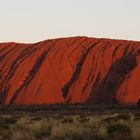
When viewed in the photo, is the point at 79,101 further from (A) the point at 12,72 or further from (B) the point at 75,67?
(A) the point at 12,72

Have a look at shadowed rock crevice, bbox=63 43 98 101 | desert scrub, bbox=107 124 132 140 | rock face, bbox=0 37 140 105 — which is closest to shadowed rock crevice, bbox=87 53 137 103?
rock face, bbox=0 37 140 105

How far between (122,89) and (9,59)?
26276 millimetres

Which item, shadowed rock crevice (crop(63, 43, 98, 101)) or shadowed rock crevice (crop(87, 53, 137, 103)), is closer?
shadowed rock crevice (crop(87, 53, 137, 103))

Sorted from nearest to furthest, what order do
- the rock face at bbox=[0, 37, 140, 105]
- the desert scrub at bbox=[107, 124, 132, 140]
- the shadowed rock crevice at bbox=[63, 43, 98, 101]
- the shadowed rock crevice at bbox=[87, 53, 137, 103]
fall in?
the desert scrub at bbox=[107, 124, 132, 140]
the shadowed rock crevice at bbox=[87, 53, 137, 103]
the rock face at bbox=[0, 37, 140, 105]
the shadowed rock crevice at bbox=[63, 43, 98, 101]

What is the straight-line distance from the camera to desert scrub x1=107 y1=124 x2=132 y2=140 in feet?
44.7

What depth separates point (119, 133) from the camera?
47.5ft

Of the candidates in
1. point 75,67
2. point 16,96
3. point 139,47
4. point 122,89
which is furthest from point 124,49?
point 16,96

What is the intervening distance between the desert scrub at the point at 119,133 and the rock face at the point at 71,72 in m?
50.9

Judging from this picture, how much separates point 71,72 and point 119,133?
6525cm

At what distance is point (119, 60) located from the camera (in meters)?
78.6

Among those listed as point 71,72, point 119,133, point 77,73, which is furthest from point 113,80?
point 119,133

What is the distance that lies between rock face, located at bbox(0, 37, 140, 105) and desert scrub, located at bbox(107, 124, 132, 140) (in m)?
50.9

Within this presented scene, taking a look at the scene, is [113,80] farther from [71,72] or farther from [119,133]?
[119,133]

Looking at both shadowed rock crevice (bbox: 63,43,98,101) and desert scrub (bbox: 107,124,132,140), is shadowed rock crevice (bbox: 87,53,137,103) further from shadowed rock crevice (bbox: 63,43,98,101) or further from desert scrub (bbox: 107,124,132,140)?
desert scrub (bbox: 107,124,132,140)
